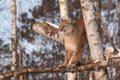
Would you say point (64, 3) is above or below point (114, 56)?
above

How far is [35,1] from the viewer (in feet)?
46.1

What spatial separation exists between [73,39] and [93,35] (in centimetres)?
149

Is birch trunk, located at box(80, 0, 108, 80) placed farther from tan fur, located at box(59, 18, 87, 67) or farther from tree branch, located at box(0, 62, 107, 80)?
tan fur, located at box(59, 18, 87, 67)

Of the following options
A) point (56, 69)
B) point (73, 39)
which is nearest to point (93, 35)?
point (56, 69)

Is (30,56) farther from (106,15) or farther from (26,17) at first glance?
(106,15)

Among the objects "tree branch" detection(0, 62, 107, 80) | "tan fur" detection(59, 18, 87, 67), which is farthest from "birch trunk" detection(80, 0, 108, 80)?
"tan fur" detection(59, 18, 87, 67)

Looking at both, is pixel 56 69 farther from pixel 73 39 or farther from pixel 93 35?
pixel 73 39

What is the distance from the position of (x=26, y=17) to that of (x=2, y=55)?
2416 mm

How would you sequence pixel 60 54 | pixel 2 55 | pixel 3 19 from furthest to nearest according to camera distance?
pixel 3 19 < pixel 2 55 < pixel 60 54

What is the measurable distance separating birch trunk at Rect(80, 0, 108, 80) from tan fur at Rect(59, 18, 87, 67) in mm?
1089

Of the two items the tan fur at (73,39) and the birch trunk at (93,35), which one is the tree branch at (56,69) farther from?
the tan fur at (73,39)

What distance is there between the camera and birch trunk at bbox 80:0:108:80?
120 inches

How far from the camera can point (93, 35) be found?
10.1 feet

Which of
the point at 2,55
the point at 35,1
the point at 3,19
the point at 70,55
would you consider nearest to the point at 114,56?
the point at 70,55
